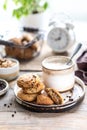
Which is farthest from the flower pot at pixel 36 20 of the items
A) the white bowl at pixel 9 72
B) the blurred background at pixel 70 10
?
the white bowl at pixel 9 72

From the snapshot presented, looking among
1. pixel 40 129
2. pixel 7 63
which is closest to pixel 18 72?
pixel 7 63

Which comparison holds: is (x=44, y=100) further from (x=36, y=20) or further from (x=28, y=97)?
(x=36, y=20)

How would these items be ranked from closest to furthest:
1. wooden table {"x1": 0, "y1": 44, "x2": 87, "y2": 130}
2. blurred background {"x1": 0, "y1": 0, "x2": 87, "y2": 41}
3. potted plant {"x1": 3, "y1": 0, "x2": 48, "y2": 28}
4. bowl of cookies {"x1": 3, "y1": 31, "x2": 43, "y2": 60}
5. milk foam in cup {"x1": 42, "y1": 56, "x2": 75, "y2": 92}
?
wooden table {"x1": 0, "y1": 44, "x2": 87, "y2": 130} → milk foam in cup {"x1": 42, "y1": 56, "x2": 75, "y2": 92} → bowl of cookies {"x1": 3, "y1": 31, "x2": 43, "y2": 60} → potted plant {"x1": 3, "y1": 0, "x2": 48, "y2": 28} → blurred background {"x1": 0, "y1": 0, "x2": 87, "y2": 41}

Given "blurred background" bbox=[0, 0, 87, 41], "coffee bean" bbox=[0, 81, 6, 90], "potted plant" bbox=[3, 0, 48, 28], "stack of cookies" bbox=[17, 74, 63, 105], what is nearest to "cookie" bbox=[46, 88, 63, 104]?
"stack of cookies" bbox=[17, 74, 63, 105]

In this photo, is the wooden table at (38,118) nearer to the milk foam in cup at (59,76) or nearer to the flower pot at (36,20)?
the milk foam in cup at (59,76)

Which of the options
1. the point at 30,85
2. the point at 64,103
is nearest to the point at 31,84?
the point at 30,85

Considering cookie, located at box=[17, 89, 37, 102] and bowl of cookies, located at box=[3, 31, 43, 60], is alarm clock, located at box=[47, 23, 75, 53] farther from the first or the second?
cookie, located at box=[17, 89, 37, 102]

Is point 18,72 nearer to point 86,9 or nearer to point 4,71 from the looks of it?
point 4,71
